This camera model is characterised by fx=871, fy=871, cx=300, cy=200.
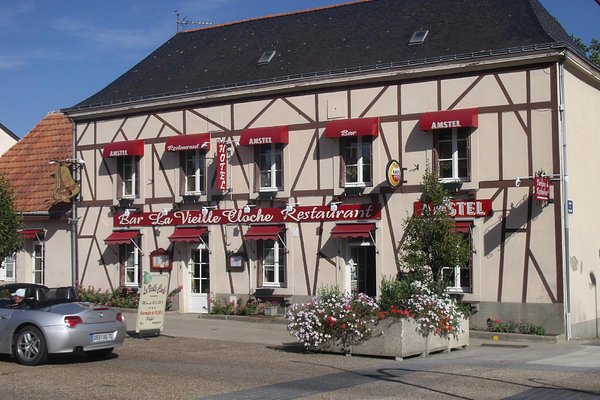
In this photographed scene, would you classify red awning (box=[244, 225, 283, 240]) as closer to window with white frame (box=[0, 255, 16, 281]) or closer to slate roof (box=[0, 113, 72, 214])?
slate roof (box=[0, 113, 72, 214])

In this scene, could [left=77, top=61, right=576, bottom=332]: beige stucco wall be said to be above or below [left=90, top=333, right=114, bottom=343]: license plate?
above

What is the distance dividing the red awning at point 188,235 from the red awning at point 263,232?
175 cm

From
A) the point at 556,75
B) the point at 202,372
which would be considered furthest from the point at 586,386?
the point at 556,75

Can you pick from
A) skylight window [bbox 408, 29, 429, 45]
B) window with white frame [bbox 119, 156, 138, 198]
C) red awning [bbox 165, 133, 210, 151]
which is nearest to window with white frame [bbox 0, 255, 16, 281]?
window with white frame [bbox 119, 156, 138, 198]

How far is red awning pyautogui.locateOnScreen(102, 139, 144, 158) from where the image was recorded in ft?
90.1

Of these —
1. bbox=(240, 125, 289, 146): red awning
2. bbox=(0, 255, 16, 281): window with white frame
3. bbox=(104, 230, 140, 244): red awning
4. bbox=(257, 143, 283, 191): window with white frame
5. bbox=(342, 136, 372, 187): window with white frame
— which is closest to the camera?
bbox=(342, 136, 372, 187): window with white frame

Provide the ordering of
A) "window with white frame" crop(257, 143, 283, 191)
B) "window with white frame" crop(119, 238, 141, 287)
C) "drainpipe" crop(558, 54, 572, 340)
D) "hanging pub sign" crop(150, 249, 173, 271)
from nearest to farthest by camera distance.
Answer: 1. "drainpipe" crop(558, 54, 572, 340)
2. "window with white frame" crop(257, 143, 283, 191)
3. "hanging pub sign" crop(150, 249, 173, 271)
4. "window with white frame" crop(119, 238, 141, 287)

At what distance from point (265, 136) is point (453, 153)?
5.47 metres

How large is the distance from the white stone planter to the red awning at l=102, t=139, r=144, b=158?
13202mm

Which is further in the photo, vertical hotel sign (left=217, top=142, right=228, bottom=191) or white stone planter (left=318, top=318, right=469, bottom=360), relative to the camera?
vertical hotel sign (left=217, top=142, right=228, bottom=191)

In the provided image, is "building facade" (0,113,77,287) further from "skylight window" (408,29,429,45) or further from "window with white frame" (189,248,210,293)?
"skylight window" (408,29,429,45)

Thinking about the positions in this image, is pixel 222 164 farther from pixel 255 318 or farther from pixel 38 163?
pixel 38 163

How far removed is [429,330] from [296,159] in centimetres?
972

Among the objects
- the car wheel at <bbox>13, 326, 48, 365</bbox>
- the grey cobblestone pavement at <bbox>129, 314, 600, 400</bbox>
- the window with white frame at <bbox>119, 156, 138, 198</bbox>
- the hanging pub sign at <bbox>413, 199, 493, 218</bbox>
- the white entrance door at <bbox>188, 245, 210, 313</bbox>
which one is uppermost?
the window with white frame at <bbox>119, 156, 138, 198</bbox>
